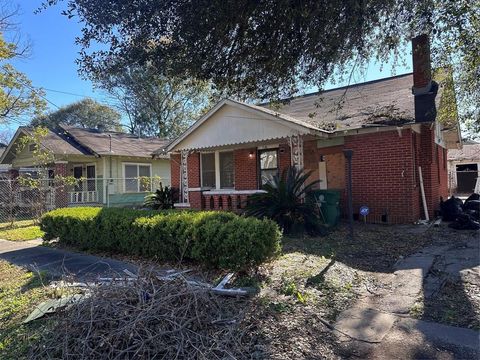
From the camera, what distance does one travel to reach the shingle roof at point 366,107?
1094 centimetres

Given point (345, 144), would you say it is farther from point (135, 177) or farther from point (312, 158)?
point (135, 177)

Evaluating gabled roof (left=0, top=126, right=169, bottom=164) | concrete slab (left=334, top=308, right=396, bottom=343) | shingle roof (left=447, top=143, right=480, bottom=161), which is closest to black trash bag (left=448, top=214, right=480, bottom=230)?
concrete slab (left=334, top=308, right=396, bottom=343)

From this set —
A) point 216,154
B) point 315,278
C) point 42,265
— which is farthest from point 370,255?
point 216,154

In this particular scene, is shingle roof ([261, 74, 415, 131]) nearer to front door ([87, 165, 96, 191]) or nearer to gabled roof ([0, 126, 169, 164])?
gabled roof ([0, 126, 169, 164])

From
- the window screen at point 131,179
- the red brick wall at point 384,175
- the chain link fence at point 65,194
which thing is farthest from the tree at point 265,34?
the window screen at point 131,179

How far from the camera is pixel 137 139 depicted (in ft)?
83.7

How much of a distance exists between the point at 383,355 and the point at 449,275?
10.1ft

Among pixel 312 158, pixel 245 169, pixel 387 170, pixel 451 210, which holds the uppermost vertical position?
pixel 312 158

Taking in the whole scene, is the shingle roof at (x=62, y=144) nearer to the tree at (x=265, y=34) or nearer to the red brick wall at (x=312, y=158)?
the red brick wall at (x=312, y=158)

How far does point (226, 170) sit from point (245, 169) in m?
1.45

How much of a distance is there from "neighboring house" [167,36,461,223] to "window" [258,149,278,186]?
0.04 m

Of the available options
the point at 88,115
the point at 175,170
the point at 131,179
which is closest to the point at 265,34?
the point at 175,170

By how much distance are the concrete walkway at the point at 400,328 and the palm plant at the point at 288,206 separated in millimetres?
3378

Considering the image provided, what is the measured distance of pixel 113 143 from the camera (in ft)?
74.0
